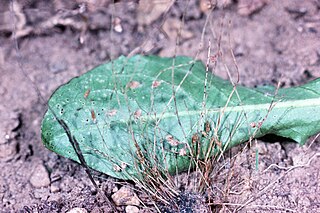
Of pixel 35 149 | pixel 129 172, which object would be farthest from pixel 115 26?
pixel 129 172

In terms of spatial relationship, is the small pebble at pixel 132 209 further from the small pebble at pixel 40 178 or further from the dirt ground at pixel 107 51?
the small pebble at pixel 40 178

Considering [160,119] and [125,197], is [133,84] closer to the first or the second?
[160,119]

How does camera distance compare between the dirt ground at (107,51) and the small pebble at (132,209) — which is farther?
the dirt ground at (107,51)

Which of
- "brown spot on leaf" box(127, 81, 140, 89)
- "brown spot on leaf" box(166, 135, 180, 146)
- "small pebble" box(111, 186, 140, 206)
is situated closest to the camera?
"brown spot on leaf" box(166, 135, 180, 146)

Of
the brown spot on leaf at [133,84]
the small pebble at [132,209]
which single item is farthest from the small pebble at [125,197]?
the brown spot on leaf at [133,84]

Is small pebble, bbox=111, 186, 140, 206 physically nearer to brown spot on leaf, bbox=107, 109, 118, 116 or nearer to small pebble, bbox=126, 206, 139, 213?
small pebble, bbox=126, 206, 139, 213

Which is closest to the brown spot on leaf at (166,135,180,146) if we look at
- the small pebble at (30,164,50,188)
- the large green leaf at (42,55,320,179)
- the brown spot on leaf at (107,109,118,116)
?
the large green leaf at (42,55,320,179)
